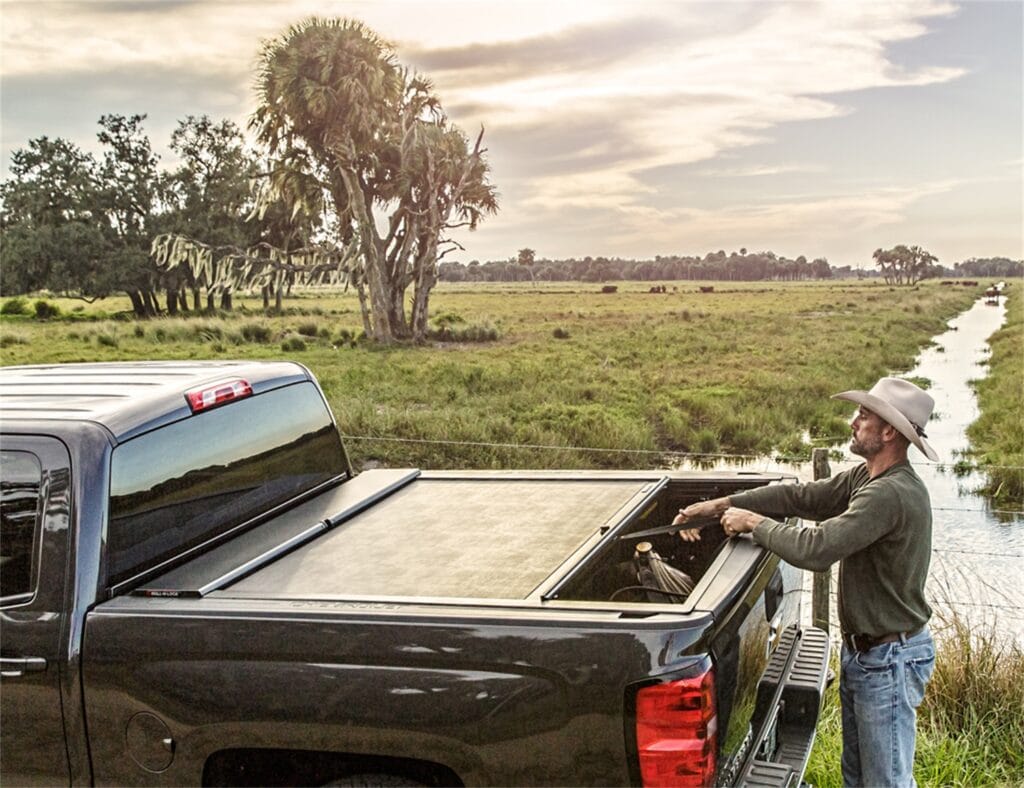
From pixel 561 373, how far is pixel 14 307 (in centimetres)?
3444

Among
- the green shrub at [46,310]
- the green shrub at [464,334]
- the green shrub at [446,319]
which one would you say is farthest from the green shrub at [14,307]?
the green shrub at [464,334]

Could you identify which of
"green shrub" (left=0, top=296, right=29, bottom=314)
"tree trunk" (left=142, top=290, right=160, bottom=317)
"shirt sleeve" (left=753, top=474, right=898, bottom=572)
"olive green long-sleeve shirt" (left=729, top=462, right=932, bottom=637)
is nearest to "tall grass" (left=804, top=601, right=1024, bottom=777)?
"olive green long-sleeve shirt" (left=729, top=462, right=932, bottom=637)

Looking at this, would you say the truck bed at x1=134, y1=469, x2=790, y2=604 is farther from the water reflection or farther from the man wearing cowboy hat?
the water reflection

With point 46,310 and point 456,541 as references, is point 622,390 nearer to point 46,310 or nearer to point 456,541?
point 456,541

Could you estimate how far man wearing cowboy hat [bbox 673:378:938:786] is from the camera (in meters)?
3.49

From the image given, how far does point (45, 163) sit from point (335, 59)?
25.9 metres

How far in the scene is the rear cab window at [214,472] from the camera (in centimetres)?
333

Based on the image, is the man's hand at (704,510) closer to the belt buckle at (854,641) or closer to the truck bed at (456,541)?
the truck bed at (456,541)

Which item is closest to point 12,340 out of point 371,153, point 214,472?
point 371,153

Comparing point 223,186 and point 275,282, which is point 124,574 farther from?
point 223,186

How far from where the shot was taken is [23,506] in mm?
3277

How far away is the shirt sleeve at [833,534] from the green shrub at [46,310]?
1890 inches

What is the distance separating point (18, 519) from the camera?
327cm

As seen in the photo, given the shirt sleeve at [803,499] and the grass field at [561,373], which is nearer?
the shirt sleeve at [803,499]
